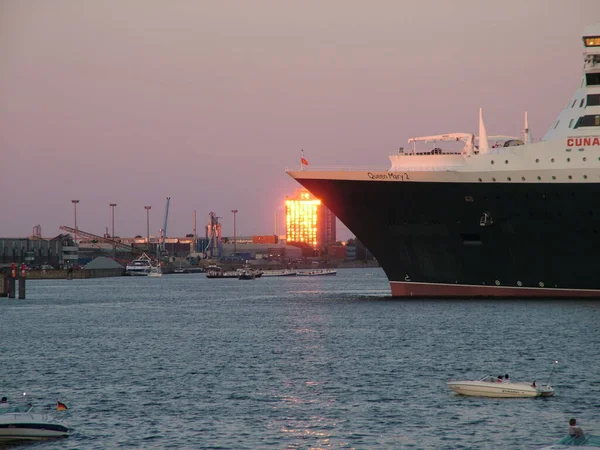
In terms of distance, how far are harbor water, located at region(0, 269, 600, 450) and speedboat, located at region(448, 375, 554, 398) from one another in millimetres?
476

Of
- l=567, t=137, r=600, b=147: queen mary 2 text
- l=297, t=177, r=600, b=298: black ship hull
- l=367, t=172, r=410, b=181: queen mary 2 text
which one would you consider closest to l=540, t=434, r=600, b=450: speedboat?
l=297, t=177, r=600, b=298: black ship hull

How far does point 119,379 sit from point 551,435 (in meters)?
23.4

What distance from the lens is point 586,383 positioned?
5034cm

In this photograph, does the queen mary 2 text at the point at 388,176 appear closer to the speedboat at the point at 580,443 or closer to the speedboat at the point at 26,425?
the speedboat at the point at 26,425

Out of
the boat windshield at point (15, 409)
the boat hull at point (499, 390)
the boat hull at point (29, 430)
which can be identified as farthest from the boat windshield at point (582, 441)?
the boat windshield at point (15, 409)

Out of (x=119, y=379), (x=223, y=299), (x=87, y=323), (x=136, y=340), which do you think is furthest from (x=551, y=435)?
(x=223, y=299)

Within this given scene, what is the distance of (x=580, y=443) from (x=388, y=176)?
171 ft

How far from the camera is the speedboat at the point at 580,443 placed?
31984mm

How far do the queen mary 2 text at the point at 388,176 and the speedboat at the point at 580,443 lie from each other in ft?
168

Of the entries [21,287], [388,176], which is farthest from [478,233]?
[21,287]

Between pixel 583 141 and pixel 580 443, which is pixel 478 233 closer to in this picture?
pixel 583 141

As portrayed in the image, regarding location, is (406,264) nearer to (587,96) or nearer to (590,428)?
(587,96)

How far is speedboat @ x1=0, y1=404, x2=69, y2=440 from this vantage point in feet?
125

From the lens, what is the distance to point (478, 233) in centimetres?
8131
